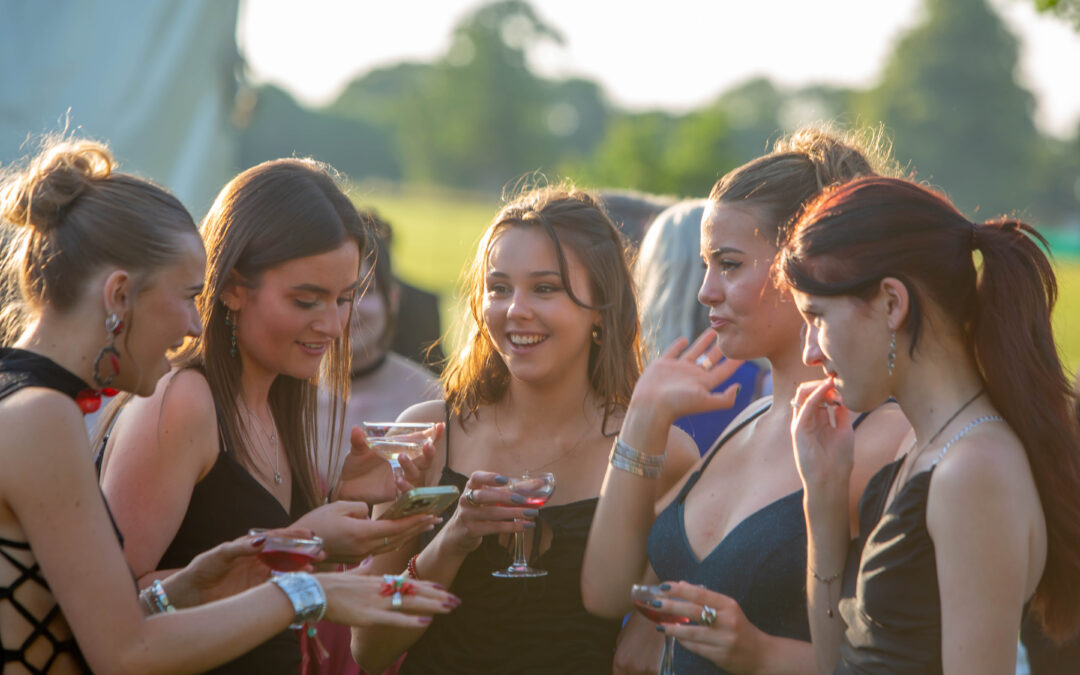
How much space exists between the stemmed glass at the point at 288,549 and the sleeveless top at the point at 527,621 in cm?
92

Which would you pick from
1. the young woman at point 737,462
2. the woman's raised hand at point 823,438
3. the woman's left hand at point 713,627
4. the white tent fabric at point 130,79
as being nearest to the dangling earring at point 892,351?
the woman's raised hand at point 823,438

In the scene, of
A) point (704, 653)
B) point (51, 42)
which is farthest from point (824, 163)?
point (51, 42)

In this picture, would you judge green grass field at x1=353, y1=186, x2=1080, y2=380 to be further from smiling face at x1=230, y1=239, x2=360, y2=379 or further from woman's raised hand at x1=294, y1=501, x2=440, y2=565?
woman's raised hand at x1=294, y1=501, x2=440, y2=565

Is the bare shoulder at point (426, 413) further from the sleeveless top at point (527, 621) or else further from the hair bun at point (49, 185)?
the hair bun at point (49, 185)

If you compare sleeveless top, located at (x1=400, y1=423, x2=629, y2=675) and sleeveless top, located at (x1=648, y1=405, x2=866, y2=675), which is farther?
sleeveless top, located at (x1=400, y1=423, x2=629, y2=675)

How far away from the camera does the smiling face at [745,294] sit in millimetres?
3031

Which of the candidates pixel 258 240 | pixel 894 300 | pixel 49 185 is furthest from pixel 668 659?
pixel 49 185

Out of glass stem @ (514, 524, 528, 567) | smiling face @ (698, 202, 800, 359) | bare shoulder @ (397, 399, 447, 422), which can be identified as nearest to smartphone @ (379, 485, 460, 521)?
glass stem @ (514, 524, 528, 567)

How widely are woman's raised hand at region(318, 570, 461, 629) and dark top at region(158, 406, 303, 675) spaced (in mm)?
561

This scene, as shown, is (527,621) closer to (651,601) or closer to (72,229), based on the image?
(651,601)

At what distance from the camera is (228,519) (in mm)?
2916

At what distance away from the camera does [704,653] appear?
2629 mm

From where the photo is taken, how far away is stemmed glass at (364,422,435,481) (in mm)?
3104

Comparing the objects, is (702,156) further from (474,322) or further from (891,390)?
(891,390)
